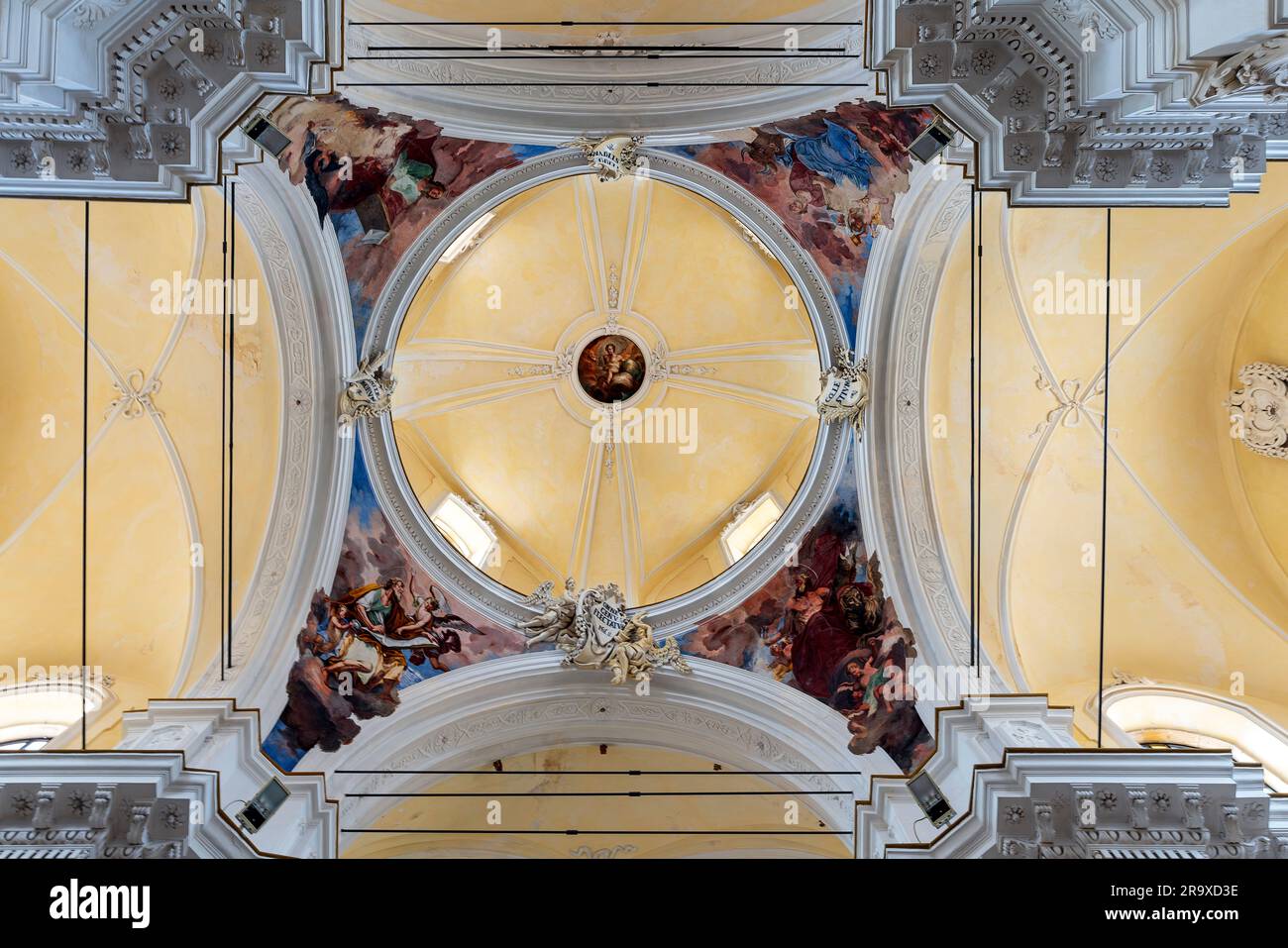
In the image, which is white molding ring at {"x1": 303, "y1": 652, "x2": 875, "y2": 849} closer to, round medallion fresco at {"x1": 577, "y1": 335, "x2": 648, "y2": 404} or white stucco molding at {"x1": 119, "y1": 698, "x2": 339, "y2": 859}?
white stucco molding at {"x1": 119, "y1": 698, "x2": 339, "y2": 859}

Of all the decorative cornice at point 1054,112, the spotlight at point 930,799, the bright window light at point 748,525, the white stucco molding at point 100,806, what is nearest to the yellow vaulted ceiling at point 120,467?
the white stucco molding at point 100,806

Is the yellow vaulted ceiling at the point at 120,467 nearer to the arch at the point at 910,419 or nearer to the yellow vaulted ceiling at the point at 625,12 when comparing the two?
the yellow vaulted ceiling at the point at 625,12

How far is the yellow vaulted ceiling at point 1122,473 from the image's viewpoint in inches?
426

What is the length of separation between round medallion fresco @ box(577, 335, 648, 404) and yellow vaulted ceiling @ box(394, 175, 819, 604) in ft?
0.54

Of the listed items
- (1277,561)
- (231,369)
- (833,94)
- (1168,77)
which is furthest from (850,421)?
(231,369)

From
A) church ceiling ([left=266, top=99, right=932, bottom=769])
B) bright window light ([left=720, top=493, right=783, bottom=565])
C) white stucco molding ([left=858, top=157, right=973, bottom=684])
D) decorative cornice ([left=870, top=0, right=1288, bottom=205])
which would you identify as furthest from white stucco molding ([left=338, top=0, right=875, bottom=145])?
bright window light ([left=720, top=493, right=783, bottom=565])

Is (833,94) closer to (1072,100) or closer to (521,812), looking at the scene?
(1072,100)

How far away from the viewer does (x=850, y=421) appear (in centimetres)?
1268

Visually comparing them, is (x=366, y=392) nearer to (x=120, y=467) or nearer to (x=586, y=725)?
(x=120, y=467)

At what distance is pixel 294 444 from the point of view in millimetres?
11922

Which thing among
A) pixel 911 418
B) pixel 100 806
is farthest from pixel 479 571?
pixel 911 418

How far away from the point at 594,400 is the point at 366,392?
5412mm

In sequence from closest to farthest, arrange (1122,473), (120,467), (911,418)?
(120,467) → (1122,473) → (911,418)
